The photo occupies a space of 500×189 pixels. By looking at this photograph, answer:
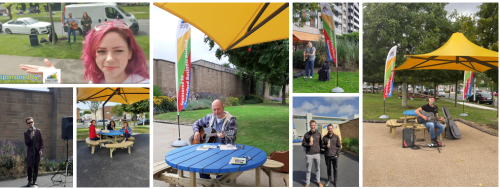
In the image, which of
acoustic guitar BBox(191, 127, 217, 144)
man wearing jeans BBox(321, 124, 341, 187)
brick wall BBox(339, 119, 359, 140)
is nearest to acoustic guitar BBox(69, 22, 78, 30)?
acoustic guitar BBox(191, 127, 217, 144)

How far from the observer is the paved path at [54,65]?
3.45 metres

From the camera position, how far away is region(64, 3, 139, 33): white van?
3525 millimetres

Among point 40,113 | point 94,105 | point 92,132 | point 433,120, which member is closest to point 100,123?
point 92,132

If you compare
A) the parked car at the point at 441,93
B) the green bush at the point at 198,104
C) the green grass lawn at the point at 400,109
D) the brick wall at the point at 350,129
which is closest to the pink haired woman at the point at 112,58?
the green bush at the point at 198,104

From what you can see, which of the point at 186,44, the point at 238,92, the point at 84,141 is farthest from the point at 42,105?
the point at 238,92

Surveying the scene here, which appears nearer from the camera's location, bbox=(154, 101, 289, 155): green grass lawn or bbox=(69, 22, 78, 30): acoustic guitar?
bbox=(69, 22, 78, 30): acoustic guitar

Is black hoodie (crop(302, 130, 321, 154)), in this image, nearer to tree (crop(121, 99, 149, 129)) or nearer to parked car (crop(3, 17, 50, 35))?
tree (crop(121, 99, 149, 129))

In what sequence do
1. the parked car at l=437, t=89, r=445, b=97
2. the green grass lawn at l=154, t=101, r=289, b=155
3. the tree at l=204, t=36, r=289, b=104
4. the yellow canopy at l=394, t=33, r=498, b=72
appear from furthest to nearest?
the parked car at l=437, t=89, r=445, b=97, the green grass lawn at l=154, t=101, r=289, b=155, the tree at l=204, t=36, r=289, b=104, the yellow canopy at l=394, t=33, r=498, b=72

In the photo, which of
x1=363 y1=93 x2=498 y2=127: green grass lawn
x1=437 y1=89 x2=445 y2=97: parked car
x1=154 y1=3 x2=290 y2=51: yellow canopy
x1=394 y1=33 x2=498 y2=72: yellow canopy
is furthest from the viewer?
x1=437 y1=89 x2=445 y2=97: parked car

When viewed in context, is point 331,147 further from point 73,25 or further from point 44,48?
point 44,48

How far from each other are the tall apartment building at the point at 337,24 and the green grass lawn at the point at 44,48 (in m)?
2.16

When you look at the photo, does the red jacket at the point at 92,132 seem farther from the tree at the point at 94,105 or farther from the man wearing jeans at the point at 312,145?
the man wearing jeans at the point at 312,145

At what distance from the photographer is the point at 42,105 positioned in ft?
11.4

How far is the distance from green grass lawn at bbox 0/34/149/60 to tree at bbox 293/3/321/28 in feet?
7.10
